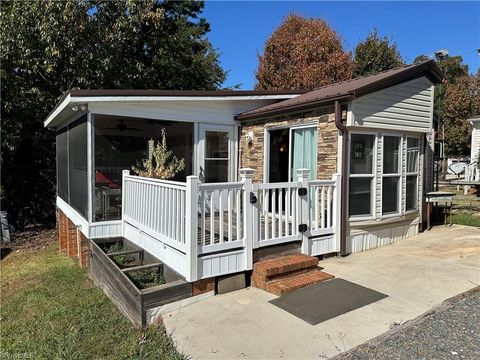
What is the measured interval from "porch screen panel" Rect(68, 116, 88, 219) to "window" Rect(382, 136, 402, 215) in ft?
17.3

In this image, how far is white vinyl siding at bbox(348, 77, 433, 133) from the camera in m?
6.01

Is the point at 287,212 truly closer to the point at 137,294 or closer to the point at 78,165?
the point at 137,294

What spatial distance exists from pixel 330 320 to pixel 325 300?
1.60 feet

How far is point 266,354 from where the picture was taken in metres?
3.17

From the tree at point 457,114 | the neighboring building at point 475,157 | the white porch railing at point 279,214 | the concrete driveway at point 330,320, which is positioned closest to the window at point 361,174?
the concrete driveway at point 330,320

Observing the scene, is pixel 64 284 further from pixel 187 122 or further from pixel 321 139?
pixel 321 139

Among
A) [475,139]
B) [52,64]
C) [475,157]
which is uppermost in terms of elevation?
[52,64]

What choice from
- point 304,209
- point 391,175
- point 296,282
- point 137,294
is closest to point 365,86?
point 391,175

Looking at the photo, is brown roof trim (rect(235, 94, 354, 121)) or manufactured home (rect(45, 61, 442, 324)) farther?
brown roof trim (rect(235, 94, 354, 121))

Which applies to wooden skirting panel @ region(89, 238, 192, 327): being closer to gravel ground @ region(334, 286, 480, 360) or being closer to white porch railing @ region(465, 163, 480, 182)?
gravel ground @ region(334, 286, 480, 360)

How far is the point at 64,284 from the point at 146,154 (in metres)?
2.71

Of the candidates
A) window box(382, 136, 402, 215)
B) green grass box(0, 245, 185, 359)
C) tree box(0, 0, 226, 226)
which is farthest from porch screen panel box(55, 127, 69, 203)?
window box(382, 136, 402, 215)

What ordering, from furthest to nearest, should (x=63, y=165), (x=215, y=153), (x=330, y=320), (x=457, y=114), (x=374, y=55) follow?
(x=457, y=114) < (x=374, y=55) < (x=63, y=165) < (x=215, y=153) < (x=330, y=320)

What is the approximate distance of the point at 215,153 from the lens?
790cm
